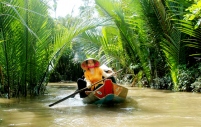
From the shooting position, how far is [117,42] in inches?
476

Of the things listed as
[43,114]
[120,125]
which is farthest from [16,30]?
[120,125]

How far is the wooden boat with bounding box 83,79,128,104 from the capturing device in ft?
19.3

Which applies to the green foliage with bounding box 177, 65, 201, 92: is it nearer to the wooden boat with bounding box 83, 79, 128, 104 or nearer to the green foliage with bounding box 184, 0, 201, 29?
the wooden boat with bounding box 83, 79, 128, 104

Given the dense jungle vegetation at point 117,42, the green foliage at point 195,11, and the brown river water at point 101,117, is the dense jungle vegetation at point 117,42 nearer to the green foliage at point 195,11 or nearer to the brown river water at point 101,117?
the green foliage at point 195,11

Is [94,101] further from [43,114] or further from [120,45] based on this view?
[120,45]

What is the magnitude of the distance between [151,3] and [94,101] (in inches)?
186

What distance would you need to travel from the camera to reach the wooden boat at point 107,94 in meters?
5.89

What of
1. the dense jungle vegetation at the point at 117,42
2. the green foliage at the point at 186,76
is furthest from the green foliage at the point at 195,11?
the green foliage at the point at 186,76

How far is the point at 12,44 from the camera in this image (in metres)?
6.74

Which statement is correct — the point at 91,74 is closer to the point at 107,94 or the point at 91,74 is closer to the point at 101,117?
the point at 107,94

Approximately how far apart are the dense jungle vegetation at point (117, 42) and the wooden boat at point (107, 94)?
1.83 metres

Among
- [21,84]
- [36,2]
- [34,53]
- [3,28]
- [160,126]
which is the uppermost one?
[36,2]

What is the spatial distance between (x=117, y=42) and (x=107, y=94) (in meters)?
6.36

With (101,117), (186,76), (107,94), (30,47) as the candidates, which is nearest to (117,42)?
(186,76)
